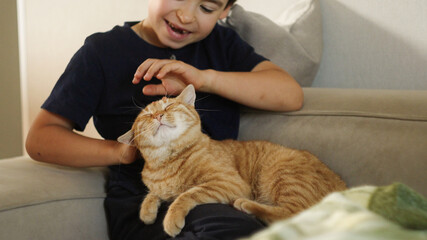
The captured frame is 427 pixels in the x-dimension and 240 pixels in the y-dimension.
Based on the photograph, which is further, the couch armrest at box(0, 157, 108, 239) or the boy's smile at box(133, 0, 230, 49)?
the boy's smile at box(133, 0, 230, 49)

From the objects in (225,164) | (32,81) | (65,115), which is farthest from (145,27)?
(32,81)

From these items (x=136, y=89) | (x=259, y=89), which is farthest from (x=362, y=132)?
(x=136, y=89)

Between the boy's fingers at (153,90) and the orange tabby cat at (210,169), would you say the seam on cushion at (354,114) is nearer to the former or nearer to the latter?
the orange tabby cat at (210,169)

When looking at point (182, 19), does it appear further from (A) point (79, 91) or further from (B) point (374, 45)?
(B) point (374, 45)

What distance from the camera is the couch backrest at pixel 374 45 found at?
1512 millimetres

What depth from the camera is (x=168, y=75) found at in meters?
1.25

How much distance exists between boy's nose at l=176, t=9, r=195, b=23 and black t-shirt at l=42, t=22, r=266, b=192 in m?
0.18

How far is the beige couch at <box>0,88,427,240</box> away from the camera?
1034mm

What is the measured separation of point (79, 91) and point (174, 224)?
57cm

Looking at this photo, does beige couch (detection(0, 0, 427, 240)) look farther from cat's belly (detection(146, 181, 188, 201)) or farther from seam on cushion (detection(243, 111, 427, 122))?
cat's belly (detection(146, 181, 188, 201))

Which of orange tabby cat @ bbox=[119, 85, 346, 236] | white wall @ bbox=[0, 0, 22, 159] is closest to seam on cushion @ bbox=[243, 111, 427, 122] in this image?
orange tabby cat @ bbox=[119, 85, 346, 236]

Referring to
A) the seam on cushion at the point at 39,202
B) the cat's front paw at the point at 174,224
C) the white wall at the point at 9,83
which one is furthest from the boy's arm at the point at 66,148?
the white wall at the point at 9,83

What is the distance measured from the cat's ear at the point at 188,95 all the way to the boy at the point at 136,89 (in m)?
0.03

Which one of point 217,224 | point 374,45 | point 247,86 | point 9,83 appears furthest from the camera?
point 9,83
